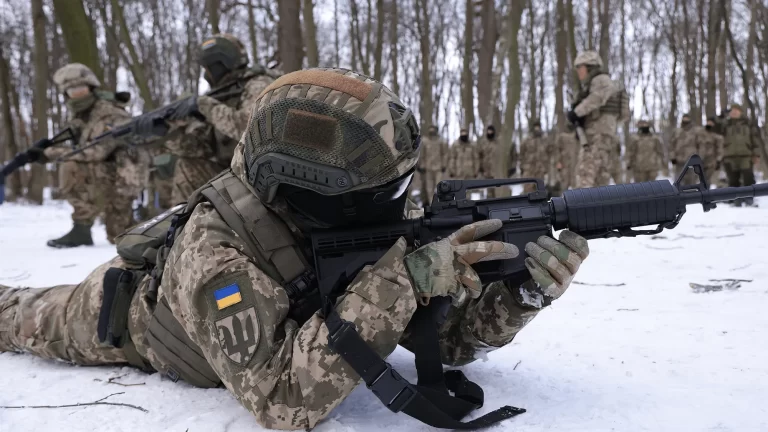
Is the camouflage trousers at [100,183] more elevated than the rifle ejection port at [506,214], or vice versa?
the camouflage trousers at [100,183]

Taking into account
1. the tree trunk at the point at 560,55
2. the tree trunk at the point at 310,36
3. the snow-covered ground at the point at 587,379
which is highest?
the tree trunk at the point at 560,55

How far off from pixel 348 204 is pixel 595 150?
6.89 metres

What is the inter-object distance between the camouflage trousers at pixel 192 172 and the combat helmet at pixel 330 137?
152 inches

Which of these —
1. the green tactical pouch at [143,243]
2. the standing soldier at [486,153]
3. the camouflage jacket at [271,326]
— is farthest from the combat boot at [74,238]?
the standing soldier at [486,153]

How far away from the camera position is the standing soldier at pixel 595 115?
7.36 meters

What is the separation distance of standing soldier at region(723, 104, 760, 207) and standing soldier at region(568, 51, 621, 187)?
403cm

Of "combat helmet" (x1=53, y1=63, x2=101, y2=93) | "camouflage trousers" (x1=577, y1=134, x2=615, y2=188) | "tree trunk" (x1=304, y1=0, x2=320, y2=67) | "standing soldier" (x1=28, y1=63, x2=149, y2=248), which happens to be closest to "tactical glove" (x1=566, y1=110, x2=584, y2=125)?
"camouflage trousers" (x1=577, y1=134, x2=615, y2=188)

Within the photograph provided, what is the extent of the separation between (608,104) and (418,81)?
2137 centimetres

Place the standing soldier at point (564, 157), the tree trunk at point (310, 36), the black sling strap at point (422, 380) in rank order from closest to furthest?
the black sling strap at point (422, 380) < the tree trunk at point (310, 36) < the standing soldier at point (564, 157)

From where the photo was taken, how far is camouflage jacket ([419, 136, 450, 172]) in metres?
15.7

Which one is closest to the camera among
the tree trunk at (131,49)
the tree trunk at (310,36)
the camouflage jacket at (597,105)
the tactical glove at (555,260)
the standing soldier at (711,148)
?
the tactical glove at (555,260)

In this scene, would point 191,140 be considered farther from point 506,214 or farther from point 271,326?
point 506,214

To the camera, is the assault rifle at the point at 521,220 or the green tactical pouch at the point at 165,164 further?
the green tactical pouch at the point at 165,164

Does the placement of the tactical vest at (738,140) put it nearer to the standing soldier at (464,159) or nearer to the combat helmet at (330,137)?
the standing soldier at (464,159)
